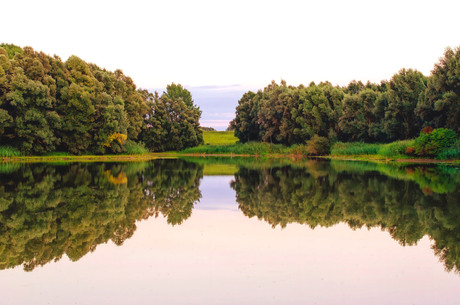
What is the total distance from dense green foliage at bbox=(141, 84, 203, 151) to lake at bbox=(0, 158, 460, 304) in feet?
206

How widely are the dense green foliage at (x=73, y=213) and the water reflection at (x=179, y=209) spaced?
20 millimetres

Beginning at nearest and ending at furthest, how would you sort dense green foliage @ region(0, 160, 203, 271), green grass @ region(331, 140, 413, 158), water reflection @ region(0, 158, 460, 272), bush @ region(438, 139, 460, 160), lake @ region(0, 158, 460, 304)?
lake @ region(0, 158, 460, 304) → dense green foliage @ region(0, 160, 203, 271) → water reflection @ region(0, 158, 460, 272) → bush @ region(438, 139, 460, 160) → green grass @ region(331, 140, 413, 158)

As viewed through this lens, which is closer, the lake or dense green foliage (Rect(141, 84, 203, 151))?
the lake

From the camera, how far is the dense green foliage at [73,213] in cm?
1013

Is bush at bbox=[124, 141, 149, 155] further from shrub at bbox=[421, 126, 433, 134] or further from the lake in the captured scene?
the lake

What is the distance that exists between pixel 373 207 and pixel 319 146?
51446 millimetres

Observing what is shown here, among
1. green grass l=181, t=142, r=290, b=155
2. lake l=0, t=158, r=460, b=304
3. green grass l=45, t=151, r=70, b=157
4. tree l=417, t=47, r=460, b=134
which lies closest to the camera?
lake l=0, t=158, r=460, b=304

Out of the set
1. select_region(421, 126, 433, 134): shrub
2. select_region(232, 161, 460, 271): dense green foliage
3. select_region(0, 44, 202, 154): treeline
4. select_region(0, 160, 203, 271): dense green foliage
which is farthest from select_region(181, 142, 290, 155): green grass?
select_region(0, 160, 203, 271): dense green foliage

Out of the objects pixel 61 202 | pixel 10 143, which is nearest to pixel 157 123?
pixel 10 143

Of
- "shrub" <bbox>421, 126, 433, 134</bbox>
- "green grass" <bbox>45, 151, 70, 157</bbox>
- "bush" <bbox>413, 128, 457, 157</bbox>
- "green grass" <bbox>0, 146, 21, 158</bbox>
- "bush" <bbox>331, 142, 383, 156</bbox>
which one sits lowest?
"green grass" <bbox>45, 151, 70, 157</bbox>

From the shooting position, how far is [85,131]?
194ft

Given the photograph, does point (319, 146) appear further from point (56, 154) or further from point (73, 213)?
point (73, 213)

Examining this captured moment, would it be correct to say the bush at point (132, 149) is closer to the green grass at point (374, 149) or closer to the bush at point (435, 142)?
the green grass at point (374, 149)

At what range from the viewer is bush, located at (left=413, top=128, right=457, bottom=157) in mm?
44906
